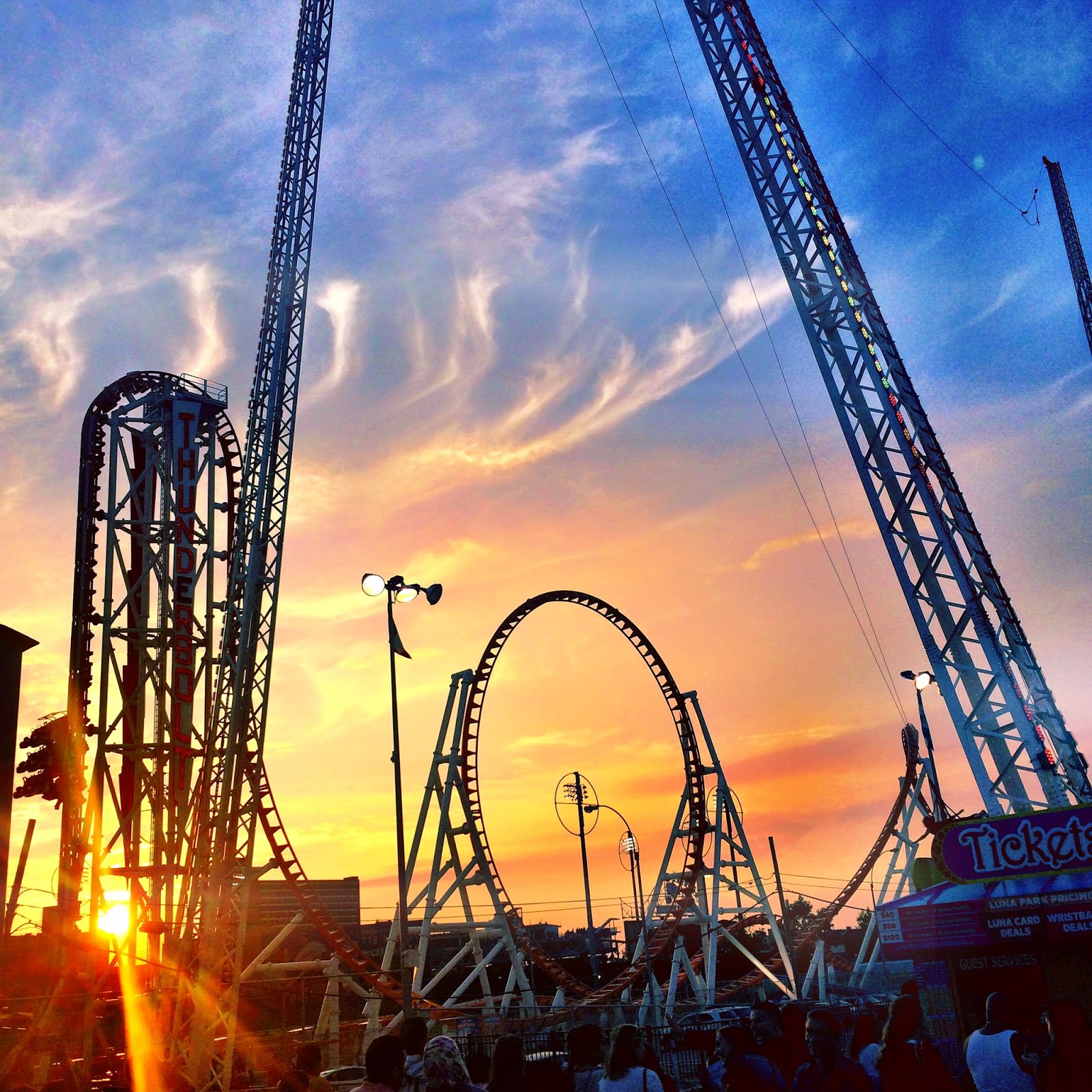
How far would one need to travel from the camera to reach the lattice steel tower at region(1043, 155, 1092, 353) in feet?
158

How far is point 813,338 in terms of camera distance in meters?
24.7

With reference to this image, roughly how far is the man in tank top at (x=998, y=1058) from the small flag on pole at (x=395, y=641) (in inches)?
450

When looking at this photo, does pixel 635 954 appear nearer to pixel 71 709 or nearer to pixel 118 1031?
pixel 118 1031

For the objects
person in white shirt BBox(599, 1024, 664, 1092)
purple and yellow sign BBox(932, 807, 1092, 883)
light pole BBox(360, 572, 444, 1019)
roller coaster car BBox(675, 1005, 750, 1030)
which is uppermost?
light pole BBox(360, 572, 444, 1019)

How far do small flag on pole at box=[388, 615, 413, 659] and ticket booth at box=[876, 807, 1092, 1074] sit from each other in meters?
8.30

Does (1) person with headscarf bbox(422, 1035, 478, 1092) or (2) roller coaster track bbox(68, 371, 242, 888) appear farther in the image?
(2) roller coaster track bbox(68, 371, 242, 888)

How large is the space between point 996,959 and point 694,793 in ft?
71.5

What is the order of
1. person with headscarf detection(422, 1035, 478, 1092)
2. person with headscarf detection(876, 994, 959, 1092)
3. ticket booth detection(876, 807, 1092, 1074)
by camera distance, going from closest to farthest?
1. person with headscarf detection(422, 1035, 478, 1092)
2. person with headscarf detection(876, 994, 959, 1092)
3. ticket booth detection(876, 807, 1092, 1074)

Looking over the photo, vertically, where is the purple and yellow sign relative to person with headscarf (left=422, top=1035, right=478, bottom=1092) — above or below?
above

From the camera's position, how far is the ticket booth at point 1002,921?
1297 centimetres

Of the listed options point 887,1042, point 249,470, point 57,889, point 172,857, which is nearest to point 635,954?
point 172,857

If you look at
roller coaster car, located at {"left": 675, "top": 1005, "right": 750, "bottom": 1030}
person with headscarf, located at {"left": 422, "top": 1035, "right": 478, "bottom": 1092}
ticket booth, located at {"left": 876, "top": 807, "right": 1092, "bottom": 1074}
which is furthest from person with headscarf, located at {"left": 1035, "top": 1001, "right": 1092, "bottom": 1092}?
roller coaster car, located at {"left": 675, "top": 1005, "right": 750, "bottom": 1030}

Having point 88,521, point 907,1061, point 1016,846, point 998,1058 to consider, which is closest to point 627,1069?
point 907,1061

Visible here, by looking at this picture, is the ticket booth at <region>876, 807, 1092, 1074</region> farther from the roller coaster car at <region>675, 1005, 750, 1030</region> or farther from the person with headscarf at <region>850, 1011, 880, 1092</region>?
the roller coaster car at <region>675, 1005, 750, 1030</region>
